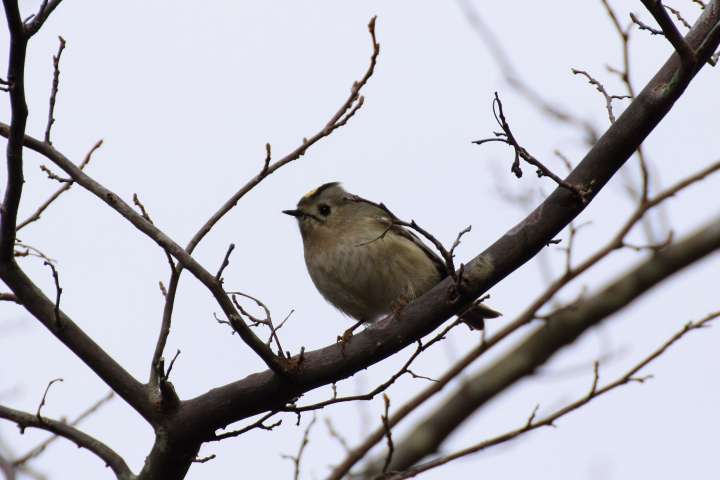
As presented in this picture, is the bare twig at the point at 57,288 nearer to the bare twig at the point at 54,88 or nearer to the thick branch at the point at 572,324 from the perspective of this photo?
the bare twig at the point at 54,88

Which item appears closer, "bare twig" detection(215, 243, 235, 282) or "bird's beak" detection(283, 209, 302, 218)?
→ "bare twig" detection(215, 243, 235, 282)

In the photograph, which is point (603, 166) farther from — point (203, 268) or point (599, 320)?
point (599, 320)

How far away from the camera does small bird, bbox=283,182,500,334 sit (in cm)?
569

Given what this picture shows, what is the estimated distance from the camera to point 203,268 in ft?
10.9

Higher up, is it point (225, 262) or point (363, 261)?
point (363, 261)

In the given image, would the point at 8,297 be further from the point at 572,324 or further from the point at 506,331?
the point at 572,324

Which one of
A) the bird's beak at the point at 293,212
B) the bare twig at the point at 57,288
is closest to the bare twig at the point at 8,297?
the bare twig at the point at 57,288

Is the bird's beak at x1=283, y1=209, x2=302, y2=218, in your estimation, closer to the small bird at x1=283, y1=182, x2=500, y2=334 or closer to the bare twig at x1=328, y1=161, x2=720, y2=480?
the small bird at x1=283, y1=182, x2=500, y2=334

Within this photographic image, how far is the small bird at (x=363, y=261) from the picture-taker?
5.69 m

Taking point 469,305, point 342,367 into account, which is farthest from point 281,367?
point 469,305

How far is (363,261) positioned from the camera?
570cm

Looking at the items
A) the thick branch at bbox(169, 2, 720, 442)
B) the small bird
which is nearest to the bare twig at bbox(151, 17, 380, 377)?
the thick branch at bbox(169, 2, 720, 442)

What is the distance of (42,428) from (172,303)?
64 cm

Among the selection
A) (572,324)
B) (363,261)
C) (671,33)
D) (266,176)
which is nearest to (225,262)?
(266,176)
